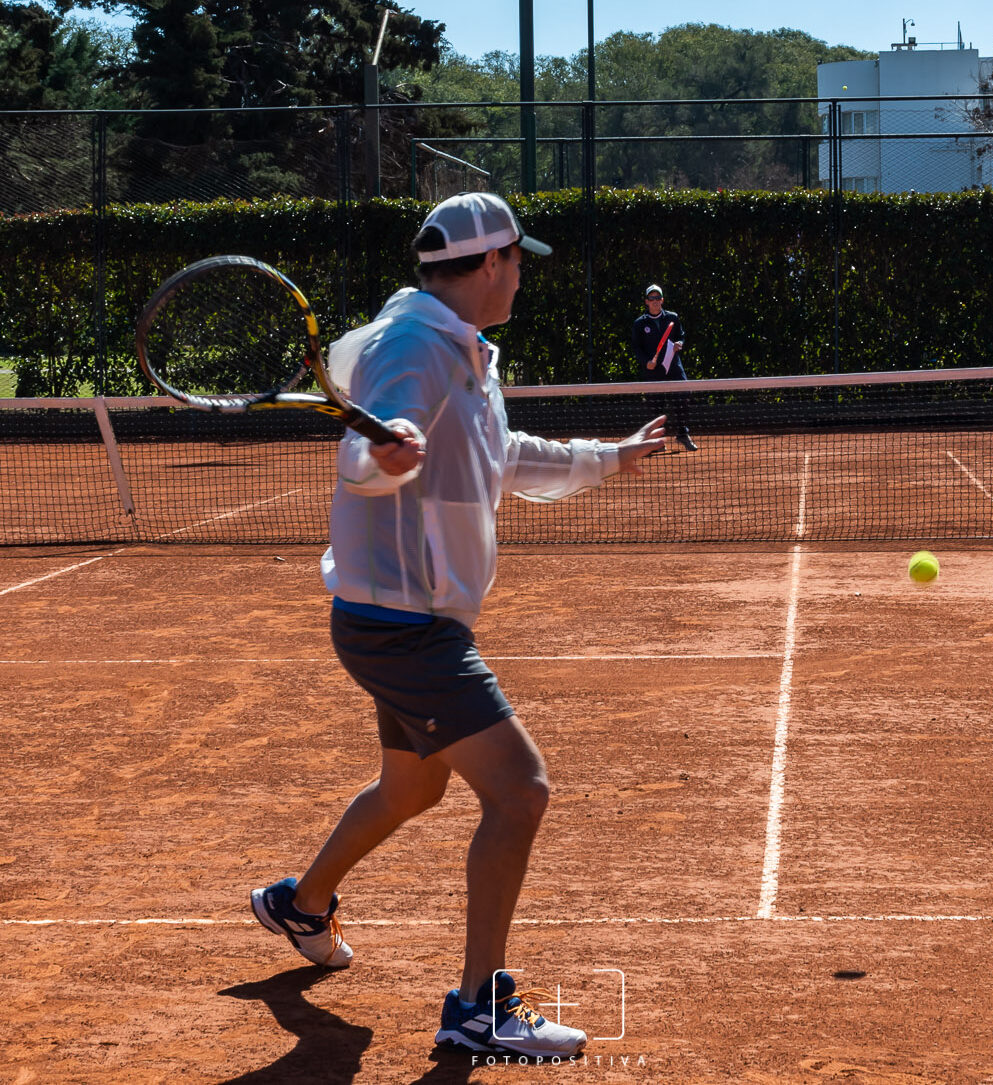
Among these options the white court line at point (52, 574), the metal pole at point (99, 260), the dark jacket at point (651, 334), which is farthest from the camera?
the metal pole at point (99, 260)

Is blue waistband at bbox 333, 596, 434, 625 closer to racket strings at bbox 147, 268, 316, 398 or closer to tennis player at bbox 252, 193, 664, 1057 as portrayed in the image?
tennis player at bbox 252, 193, 664, 1057

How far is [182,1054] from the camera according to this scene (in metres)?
3.57

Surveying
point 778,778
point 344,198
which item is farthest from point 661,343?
point 778,778

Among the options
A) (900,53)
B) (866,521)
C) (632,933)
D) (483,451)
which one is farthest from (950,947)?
(900,53)

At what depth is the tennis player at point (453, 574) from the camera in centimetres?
335

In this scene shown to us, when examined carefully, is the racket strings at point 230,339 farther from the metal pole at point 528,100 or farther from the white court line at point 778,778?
the metal pole at point 528,100

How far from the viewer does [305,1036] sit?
12.0 feet

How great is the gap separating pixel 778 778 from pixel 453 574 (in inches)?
105

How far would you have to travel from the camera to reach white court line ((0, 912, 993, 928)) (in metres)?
4.30

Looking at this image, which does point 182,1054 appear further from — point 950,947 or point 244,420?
point 244,420

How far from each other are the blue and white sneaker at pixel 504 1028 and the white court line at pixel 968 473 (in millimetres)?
11000

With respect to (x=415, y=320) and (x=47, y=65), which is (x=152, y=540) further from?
(x=47, y=65)

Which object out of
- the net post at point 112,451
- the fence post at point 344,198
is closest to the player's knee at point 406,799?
the net post at point 112,451

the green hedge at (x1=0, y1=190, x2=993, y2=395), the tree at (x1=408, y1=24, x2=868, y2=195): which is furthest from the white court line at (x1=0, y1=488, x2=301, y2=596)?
the tree at (x1=408, y1=24, x2=868, y2=195)
